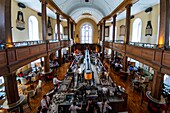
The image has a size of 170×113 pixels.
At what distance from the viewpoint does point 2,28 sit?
17.7 feet

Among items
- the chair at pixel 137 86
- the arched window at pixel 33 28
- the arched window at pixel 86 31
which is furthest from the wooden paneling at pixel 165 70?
the arched window at pixel 86 31

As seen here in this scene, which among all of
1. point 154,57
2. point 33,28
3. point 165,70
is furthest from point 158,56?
point 33,28

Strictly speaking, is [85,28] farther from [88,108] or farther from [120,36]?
[88,108]

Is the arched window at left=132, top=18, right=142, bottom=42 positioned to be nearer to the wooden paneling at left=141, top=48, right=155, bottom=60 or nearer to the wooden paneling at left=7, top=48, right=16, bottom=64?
the wooden paneling at left=141, top=48, right=155, bottom=60

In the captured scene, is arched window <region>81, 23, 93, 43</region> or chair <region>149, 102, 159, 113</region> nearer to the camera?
chair <region>149, 102, 159, 113</region>

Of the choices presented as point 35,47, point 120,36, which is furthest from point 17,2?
point 120,36

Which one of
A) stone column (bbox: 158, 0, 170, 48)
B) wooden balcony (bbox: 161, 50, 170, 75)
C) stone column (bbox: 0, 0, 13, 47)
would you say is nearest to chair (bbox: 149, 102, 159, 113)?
wooden balcony (bbox: 161, 50, 170, 75)

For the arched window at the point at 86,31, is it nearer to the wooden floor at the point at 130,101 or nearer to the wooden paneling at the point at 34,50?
the wooden floor at the point at 130,101

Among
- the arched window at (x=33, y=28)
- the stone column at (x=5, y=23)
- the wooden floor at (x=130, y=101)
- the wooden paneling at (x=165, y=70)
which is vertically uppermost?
the arched window at (x=33, y=28)

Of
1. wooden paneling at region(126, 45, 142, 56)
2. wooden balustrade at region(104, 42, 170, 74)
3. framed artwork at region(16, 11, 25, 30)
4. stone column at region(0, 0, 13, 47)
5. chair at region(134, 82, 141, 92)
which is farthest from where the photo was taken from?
framed artwork at region(16, 11, 25, 30)

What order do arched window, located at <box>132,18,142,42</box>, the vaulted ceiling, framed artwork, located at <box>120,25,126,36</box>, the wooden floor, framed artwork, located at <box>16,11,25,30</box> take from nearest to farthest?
the wooden floor < framed artwork, located at <box>16,11,25,30</box> < the vaulted ceiling < arched window, located at <box>132,18,142,42</box> < framed artwork, located at <box>120,25,126,36</box>

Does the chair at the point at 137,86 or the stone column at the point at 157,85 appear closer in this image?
the stone column at the point at 157,85

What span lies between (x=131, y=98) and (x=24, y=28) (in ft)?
40.0

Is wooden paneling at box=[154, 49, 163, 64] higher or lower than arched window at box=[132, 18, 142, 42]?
lower
